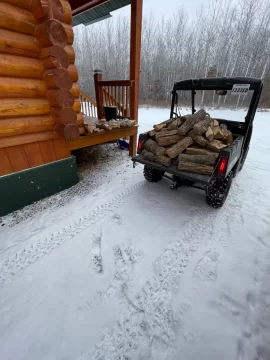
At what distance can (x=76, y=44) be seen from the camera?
1019 inches

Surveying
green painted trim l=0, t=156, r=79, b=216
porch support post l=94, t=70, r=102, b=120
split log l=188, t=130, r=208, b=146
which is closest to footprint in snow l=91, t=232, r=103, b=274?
green painted trim l=0, t=156, r=79, b=216

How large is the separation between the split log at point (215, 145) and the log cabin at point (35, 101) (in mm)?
2264

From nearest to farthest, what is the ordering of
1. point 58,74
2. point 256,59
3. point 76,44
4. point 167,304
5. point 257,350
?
1. point 257,350
2. point 167,304
3. point 58,74
4. point 256,59
5. point 76,44

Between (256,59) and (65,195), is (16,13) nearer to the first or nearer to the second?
(65,195)

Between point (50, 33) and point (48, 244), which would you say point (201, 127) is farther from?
point (48, 244)

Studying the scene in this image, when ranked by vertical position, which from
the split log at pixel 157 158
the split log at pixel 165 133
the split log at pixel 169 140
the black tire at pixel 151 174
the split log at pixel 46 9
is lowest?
the black tire at pixel 151 174

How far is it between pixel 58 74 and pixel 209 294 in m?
3.43

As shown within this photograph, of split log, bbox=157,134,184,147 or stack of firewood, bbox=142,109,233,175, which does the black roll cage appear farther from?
split log, bbox=157,134,184,147

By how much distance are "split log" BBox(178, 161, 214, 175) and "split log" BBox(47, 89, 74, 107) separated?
2069mm

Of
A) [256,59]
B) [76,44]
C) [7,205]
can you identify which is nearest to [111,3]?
[7,205]

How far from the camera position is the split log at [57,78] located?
8.56ft

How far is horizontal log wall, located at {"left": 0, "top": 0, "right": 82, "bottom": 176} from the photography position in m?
2.34

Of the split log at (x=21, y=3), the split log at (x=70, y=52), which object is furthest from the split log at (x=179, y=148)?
the split log at (x=21, y=3)

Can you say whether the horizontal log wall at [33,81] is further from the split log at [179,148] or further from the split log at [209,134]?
the split log at [209,134]
